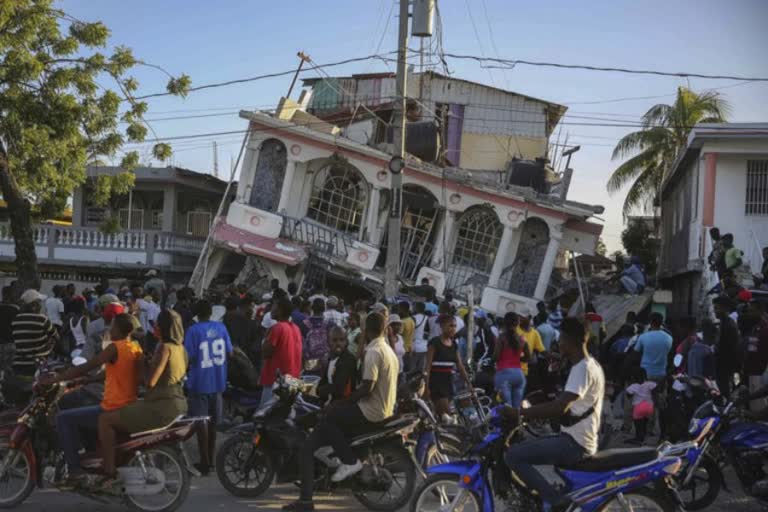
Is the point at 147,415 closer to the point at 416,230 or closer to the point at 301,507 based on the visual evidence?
the point at 301,507

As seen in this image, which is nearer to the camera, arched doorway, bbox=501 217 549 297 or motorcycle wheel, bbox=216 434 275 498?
motorcycle wheel, bbox=216 434 275 498

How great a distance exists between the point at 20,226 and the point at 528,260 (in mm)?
14865

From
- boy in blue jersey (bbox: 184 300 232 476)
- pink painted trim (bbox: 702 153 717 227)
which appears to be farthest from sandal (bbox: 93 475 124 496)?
pink painted trim (bbox: 702 153 717 227)

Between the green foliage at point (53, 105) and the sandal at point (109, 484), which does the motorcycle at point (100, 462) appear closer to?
the sandal at point (109, 484)

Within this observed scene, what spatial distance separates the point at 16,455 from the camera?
7.18 metres

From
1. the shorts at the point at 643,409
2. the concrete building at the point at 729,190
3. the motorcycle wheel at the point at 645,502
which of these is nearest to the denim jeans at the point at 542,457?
the motorcycle wheel at the point at 645,502

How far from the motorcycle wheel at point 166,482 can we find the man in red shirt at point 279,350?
2410 mm

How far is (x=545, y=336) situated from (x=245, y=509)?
6677 millimetres

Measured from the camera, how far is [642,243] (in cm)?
3816

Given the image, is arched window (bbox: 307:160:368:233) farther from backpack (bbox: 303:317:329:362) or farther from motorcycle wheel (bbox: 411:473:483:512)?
motorcycle wheel (bbox: 411:473:483:512)

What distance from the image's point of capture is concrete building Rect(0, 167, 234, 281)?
2642 cm

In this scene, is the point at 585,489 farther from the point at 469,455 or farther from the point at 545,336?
the point at 545,336

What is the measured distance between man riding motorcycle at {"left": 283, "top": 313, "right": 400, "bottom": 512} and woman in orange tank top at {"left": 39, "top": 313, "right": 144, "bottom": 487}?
1574 millimetres

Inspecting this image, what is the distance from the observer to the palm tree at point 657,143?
3222 cm
